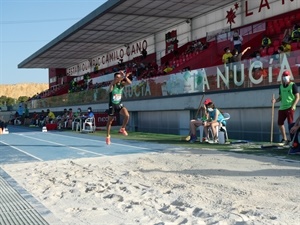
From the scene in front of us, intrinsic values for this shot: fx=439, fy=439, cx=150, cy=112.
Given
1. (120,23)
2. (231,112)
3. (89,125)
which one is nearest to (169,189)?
(231,112)

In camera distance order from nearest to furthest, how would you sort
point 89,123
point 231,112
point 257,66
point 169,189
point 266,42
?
1. point 169,189
2. point 257,66
3. point 231,112
4. point 266,42
5. point 89,123

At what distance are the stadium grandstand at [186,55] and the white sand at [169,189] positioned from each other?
5.77 meters

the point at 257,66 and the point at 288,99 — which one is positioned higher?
the point at 257,66

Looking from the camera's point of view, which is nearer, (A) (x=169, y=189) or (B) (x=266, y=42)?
(A) (x=169, y=189)

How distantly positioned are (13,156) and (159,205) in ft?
26.6

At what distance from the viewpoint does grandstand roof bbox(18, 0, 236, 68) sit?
28219mm

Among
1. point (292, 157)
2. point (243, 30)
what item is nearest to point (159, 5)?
point (243, 30)

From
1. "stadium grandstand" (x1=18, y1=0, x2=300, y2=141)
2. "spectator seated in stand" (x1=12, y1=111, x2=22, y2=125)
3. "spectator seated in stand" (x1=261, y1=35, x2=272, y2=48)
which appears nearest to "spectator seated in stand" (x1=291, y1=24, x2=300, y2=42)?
"stadium grandstand" (x1=18, y1=0, x2=300, y2=141)

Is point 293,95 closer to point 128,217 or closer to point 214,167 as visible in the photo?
point 214,167

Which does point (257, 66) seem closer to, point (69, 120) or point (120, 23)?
point (69, 120)

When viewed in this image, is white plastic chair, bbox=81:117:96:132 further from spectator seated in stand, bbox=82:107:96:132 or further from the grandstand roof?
the grandstand roof

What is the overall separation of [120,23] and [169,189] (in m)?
26.9

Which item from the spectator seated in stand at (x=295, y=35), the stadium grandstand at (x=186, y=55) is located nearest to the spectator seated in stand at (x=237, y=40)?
the stadium grandstand at (x=186, y=55)

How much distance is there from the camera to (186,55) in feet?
97.9
